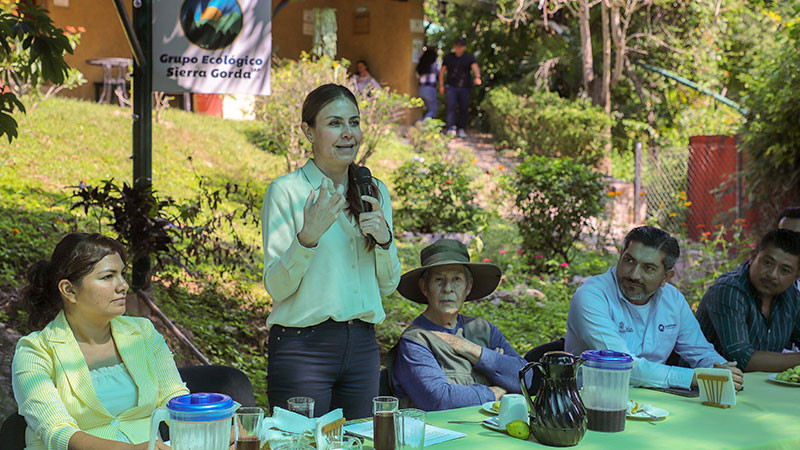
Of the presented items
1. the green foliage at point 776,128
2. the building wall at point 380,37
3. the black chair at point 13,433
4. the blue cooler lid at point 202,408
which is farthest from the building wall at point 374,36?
the blue cooler lid at point 202,408

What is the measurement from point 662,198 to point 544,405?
1139 cm

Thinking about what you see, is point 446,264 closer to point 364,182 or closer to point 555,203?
point 364,182

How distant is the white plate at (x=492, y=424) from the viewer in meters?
2.75

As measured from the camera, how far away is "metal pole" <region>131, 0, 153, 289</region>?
179 inches

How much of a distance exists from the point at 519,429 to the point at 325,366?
0.79 m

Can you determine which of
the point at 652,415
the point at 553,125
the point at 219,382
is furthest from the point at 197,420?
the point at 553,125

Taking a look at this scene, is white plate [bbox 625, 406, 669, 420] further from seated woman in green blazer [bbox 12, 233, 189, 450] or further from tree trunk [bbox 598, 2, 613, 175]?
tree trunk [bbox 598, 2, 613, 175]

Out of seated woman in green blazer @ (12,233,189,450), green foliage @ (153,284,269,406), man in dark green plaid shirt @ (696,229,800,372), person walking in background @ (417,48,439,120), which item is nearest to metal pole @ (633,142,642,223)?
person walking in background @ (417,48,439,120)

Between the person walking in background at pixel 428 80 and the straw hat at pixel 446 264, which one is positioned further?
the person walking in background at pixel 428 80

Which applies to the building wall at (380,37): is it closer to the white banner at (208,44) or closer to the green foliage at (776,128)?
the green foliage at (776,128)

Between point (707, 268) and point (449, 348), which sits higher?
point (707, 268)

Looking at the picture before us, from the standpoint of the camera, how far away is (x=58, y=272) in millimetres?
2857

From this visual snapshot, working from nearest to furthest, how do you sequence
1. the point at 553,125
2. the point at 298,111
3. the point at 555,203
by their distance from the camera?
1. the point at 555,203
2. the point at 298,111
3. the point at 553,125

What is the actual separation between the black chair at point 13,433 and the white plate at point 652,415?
6.67 ft
